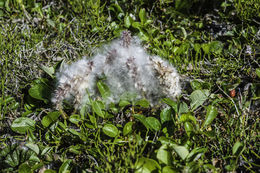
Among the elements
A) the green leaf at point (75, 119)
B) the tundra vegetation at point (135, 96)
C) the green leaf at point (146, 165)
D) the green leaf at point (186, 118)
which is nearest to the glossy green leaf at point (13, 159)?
A: the tundra vegetation at point (135, 96)

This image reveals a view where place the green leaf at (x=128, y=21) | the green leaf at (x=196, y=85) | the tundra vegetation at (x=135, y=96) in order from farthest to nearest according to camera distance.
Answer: the green leaf at (x=128, y=21) < the green leaf at (x=196, y=85) < the tundra vegetation at (x=135, y=96)

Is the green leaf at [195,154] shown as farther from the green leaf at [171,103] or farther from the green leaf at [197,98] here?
the green leaf at [197,98]

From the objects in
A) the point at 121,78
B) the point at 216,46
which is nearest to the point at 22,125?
the point at 121,78

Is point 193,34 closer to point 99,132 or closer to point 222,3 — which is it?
point 222,3

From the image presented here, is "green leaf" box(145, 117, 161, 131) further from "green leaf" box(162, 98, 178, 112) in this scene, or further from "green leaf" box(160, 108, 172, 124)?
"green leaf" box(162, 98, 178, 112)

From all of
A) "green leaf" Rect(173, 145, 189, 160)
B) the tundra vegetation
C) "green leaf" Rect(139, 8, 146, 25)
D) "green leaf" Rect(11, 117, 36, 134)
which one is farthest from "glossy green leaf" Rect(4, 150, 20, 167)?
"green leaf" Rect(139, 8, 146, 25)

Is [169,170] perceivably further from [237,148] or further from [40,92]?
[40,92]
